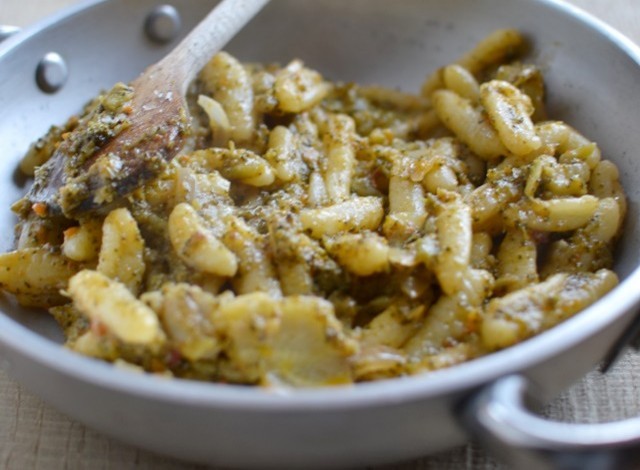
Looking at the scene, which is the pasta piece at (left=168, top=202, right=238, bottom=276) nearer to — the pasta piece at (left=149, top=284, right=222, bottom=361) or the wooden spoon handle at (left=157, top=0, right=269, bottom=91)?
the pasta piece at (left=149, top=284, right=222, bottom=361)

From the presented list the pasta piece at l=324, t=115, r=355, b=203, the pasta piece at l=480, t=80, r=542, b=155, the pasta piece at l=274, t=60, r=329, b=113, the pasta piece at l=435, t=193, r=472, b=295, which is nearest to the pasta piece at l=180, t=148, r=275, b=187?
the pasta piece at l=324, t=115, r=355, b=203

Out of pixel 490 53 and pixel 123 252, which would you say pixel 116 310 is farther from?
pixel 490 53

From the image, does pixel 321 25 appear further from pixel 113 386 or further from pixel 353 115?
pixel 113 386

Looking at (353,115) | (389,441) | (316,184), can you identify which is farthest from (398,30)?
(389,441)

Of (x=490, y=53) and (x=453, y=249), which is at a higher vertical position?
(x=490, y=53)

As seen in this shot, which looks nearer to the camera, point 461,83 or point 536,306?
point 536,306

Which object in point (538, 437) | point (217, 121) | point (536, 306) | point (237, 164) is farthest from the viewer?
point (217, 121)

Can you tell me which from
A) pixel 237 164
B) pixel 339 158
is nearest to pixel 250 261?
pixel 237 164

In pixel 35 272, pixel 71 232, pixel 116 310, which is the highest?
pixel 116 310
